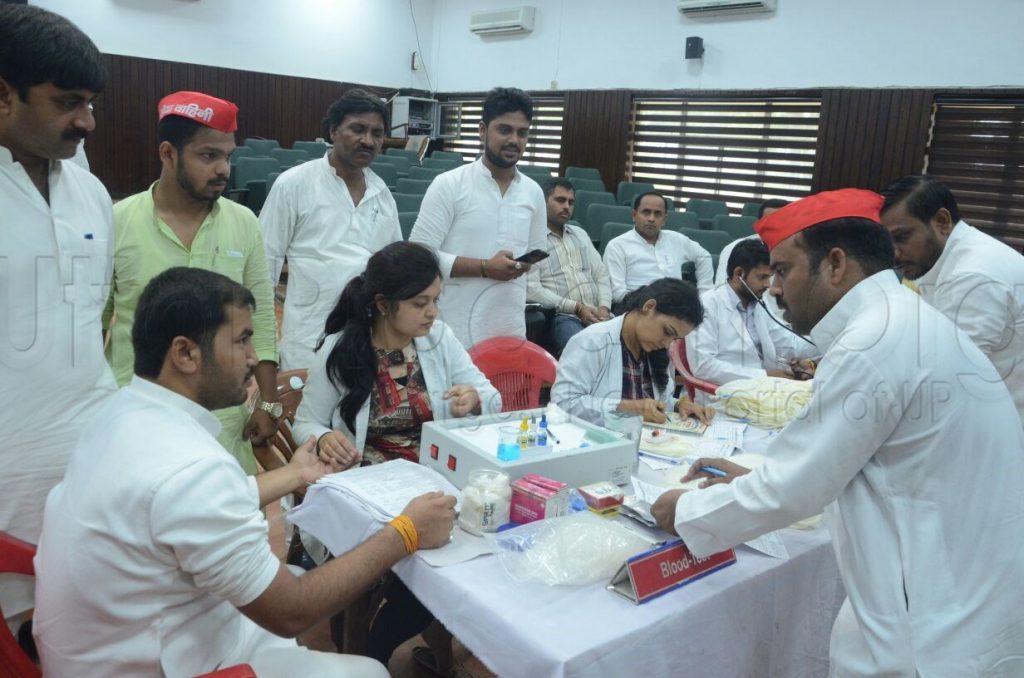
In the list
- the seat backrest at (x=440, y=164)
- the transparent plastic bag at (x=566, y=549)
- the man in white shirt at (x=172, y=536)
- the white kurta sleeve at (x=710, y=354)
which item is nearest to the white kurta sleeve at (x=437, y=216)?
the white kurta sleeve at (x=710, y=354)

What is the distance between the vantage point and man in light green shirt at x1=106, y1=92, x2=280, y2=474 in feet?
6.67

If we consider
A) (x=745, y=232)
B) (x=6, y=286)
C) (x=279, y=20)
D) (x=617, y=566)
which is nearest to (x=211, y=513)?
(x=617, y=566)

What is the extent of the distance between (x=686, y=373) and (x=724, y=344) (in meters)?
0.23

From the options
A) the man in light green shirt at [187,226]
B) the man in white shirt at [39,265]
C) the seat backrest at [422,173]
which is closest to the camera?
the man in white shirt at [39,265]

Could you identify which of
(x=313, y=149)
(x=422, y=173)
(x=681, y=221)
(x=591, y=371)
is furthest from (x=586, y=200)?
(x=591, y=371)

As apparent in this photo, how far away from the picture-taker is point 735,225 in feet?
23.0

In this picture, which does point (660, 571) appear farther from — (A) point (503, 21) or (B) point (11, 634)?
(A) point (503, 21)

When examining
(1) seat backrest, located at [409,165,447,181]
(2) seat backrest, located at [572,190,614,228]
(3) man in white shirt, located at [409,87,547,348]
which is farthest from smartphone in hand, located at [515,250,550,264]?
(1) seat backrest, located at [409,165,447,181]

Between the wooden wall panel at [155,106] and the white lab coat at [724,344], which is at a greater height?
the wooden wall panel at [155,106]

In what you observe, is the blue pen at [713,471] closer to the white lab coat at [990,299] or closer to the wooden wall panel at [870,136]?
the white lab coat at [990,299]

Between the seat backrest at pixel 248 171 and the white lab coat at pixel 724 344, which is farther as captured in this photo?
the seat backrest at pixel 248 171

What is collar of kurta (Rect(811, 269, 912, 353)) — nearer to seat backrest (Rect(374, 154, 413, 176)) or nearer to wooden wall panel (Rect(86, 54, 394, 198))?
seat backrest (Rect(374, 154, 413, 176))

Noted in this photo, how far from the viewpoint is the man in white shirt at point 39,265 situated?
156 cm

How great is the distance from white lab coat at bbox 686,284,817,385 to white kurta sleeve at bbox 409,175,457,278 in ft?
A: 3.78
